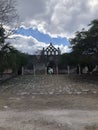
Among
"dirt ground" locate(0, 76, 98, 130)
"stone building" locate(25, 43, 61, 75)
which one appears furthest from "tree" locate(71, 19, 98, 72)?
"stone building" locate(25, 43, 61, 75)

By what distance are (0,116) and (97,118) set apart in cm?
354

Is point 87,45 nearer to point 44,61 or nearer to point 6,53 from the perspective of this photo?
point 6,53

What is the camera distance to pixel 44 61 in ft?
247

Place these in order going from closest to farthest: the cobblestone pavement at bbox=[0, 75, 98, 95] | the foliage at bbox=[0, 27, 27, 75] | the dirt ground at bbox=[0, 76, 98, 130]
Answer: the dirt ground at bbox=[0, 76, 98, 130]
the cobblestone pavement at bbox=[0, 75, 98, 95]
the foliage at bbox=[0, 27, 27, 75]

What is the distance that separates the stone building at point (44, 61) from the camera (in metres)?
71.2

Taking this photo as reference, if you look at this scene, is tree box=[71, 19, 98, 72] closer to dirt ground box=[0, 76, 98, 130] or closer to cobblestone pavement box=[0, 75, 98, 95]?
cobblestone pavement box=[0, 75, 98, 95]

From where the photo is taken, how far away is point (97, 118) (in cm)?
1251

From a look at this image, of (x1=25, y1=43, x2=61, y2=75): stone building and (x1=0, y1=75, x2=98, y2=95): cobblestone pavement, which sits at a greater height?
(x1=25, y1=43, x2=61, y2=75): stone building

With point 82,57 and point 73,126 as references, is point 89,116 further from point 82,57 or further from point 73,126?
point 82,57

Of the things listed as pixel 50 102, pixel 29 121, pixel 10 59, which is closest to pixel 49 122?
pixel 29 121

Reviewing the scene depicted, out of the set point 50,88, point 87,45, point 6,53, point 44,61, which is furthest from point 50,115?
point 44,61

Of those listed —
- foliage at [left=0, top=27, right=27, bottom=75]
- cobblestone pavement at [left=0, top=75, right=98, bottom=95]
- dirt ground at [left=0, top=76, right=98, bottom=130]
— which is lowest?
dirt ground at [left=0, top=76, right=98, bottom=130]

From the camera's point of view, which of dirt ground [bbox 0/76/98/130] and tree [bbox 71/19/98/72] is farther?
tree [bbox 71/19/98/72]

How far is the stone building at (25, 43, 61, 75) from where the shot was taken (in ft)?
234
